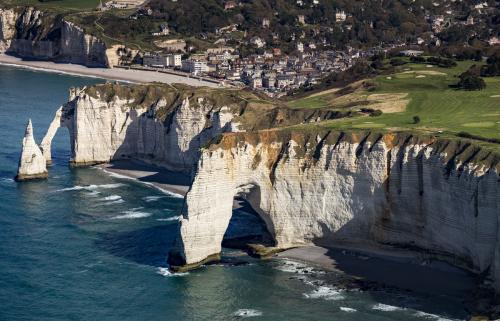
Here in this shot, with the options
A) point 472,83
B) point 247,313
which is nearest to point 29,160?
point 247,313

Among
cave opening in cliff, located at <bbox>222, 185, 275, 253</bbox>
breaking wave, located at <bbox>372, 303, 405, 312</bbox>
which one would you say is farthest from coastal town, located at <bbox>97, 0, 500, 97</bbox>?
breaking wave, located at <bbox>372, 303, 405, 312</bbox>

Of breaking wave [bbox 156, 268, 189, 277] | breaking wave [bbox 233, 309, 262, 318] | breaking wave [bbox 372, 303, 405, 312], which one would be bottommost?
breaking wave [bbox 233, 309, 262, 318]

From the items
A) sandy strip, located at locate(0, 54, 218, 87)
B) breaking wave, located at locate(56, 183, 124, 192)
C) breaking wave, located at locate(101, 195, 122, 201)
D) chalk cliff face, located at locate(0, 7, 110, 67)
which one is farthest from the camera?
chalk cliff face, located at locate(0, 7, 110, 67)

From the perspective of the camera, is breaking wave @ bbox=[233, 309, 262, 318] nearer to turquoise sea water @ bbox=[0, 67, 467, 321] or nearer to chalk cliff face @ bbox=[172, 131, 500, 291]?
turquoise sea water @ bbox=[0, 67, 467, 321]

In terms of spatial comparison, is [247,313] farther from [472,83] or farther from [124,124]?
[472,83]

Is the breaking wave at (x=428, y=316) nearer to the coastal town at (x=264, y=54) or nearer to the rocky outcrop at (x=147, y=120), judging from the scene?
the rocky outcrop at (x=147, y=120)

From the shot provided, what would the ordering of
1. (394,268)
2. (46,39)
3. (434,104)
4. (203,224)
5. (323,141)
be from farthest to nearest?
(46,39)
(434,104)
(323,141)
(203,224)
(394,268)

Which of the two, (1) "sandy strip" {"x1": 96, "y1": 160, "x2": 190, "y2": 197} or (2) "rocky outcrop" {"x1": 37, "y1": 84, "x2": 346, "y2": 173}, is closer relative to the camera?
(1) "sandy strip" {"x1": 96, "y1": 160, "x2": 190, "y2": 197}

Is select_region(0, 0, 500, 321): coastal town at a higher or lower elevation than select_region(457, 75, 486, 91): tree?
lower
